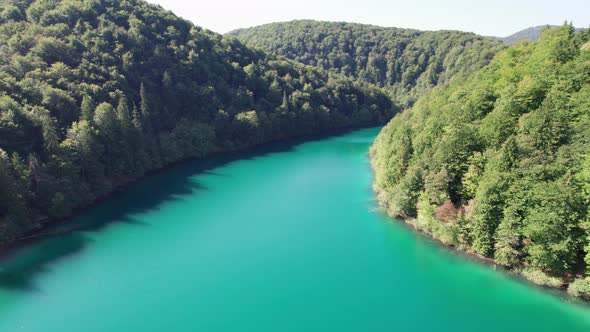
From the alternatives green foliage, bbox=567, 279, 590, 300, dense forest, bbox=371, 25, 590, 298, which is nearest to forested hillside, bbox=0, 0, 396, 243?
dense forest, bbox=371, 25, 590, 298

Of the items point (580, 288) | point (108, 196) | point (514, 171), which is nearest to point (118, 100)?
point (108, 196)

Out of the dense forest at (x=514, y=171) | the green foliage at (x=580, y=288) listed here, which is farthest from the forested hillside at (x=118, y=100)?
the green foliage at (x=580, y=288)

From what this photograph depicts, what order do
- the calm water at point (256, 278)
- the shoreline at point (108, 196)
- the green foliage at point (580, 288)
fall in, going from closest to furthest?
1. the green foliage at point (580, 288)
2. the calm water at point (256, 278)
3. the shoreline at point (108, 196)

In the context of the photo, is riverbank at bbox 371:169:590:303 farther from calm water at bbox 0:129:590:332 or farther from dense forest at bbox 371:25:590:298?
calm water at bbox 0:129:590:332

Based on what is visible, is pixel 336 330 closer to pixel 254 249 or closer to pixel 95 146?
pixel 254 249

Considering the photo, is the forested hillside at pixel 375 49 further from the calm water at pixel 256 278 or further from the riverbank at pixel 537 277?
the riverbank at pixel 537 277

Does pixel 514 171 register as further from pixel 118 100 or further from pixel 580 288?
pixel 118 100
